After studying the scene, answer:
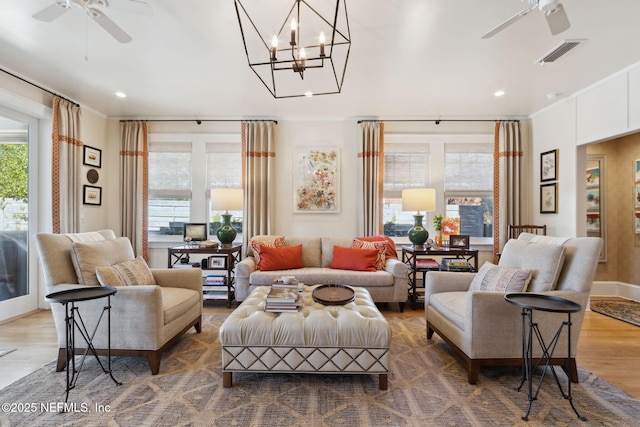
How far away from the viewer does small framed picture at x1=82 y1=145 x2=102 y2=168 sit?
4.00 meters

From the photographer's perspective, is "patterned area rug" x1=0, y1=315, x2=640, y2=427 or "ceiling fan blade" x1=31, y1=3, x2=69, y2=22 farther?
"ceiling fan blade" x1=31, y1=3, x2=69, y2=22

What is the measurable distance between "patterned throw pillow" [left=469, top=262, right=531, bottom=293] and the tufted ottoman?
3.18 feet

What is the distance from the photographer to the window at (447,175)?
4480 mm

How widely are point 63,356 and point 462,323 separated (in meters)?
2.88

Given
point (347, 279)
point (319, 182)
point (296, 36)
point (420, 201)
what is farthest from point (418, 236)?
point (296, 36)

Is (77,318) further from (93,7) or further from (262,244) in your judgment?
(93,7)

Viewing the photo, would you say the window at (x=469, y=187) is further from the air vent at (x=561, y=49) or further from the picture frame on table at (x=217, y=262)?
the picture frame on table at (x=217, y=262)

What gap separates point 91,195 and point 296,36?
367cm

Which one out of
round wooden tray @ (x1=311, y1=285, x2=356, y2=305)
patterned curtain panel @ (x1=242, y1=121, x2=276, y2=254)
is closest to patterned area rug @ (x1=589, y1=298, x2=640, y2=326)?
round wooden tray @ (x1=311, y1=285, x2=356, y2=305)

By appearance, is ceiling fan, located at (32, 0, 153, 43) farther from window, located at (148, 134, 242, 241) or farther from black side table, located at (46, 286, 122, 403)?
window, located at (148, 134, 242, 241)

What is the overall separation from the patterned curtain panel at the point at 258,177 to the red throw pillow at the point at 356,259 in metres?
1.20

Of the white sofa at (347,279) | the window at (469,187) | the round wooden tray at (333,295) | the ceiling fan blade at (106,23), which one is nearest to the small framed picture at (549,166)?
the window at (469,187)

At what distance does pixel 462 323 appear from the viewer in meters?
2.07

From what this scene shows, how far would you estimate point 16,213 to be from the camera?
3.36 m
